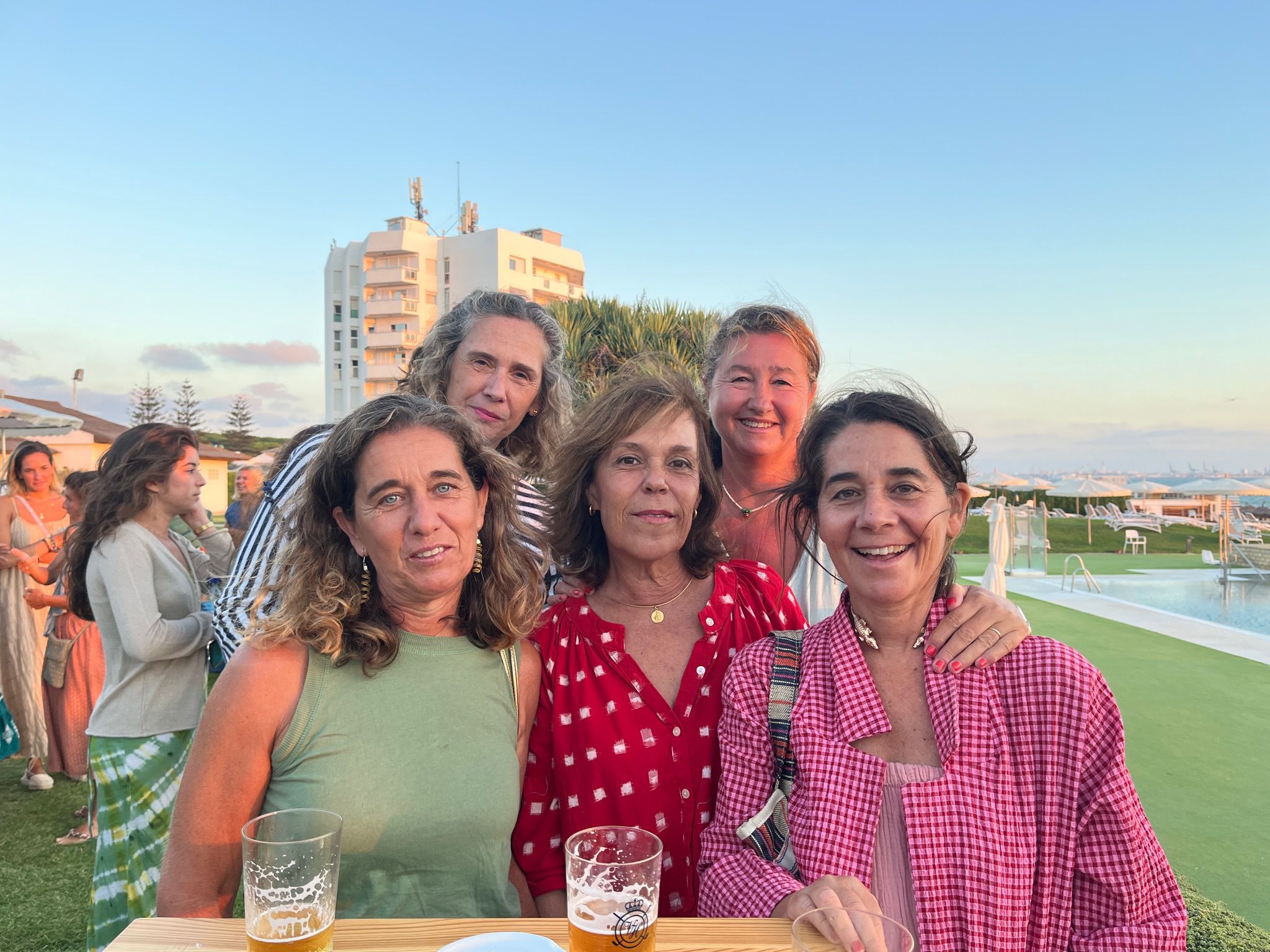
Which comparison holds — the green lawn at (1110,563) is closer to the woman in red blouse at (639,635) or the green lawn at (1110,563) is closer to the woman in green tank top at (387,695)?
the woman in red blouse at (639,635)

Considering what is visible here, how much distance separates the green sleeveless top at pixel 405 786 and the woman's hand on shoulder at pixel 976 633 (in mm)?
1143

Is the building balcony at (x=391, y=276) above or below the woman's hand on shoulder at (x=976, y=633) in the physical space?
above

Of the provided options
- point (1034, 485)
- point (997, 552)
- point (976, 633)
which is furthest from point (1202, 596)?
point (1034, 485)

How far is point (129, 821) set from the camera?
11.9 feet

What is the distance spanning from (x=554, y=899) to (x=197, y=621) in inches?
108

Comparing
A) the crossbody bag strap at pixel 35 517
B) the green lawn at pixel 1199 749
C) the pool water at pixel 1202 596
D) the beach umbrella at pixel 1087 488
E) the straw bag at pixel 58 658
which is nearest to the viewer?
the green lawn at pixel 1199 749

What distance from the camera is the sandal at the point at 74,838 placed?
5152 millimetres

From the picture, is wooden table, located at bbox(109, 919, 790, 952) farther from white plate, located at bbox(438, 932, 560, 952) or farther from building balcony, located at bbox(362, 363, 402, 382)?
building balcony, located at bbox(362, 363, 402, 382)

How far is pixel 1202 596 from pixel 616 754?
17.8m

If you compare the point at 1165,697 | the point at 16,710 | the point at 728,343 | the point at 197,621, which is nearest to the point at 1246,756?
the point at 1165,697

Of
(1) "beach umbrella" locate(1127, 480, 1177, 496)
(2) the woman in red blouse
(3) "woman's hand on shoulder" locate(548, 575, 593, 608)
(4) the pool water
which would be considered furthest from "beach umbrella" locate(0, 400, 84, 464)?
(1) "beach umbrella" locate(1127, 480, 1177, 496)

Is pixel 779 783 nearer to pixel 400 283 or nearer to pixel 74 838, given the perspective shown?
pixel 74 838

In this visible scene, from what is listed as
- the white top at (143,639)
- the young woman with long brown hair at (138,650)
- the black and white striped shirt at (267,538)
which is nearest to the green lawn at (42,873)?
the young woman with long brown hair at (138,650)

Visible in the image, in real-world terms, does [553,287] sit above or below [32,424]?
above
